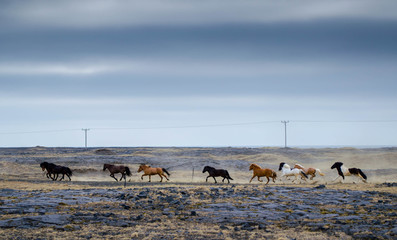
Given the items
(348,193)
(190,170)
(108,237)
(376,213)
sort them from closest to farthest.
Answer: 1. (108,237)
2. (376,213)
3. (348,193)
4. (190,170)

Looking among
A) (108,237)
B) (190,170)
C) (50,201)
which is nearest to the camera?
(108,237)

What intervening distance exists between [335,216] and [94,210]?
8920 millimetres

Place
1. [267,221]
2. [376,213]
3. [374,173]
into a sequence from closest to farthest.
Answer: [267,221] < [376,213] < [374,173]

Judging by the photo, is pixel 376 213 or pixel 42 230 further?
pixel 376 213

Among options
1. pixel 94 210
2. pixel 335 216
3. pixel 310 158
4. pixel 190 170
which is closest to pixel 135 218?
pixel 94 210

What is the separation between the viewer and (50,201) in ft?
61.3

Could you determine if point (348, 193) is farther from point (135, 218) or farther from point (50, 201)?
point (50, 201)

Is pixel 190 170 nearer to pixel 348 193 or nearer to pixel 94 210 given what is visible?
pixel 348 193

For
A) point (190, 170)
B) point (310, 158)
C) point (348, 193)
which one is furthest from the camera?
point (310, 158)

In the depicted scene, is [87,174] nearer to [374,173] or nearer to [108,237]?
[374,173]

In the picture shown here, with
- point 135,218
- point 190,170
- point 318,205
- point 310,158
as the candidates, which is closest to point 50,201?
point 135,218

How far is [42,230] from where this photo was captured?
13836 millimetres

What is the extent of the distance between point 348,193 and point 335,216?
6.20 metres

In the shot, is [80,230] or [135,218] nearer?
[80,230]
